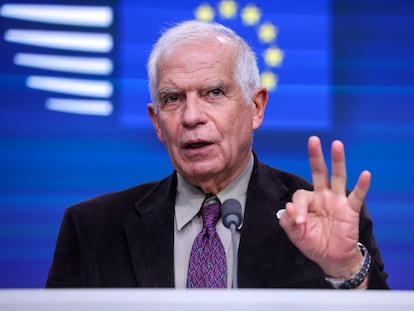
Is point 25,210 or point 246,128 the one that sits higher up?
point 246,128

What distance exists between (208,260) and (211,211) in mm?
175

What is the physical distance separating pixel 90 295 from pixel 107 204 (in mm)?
1315

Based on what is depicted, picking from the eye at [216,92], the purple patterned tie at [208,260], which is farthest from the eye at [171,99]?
the purple patterned tie at [208,260]

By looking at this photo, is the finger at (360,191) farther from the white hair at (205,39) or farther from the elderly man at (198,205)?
the white hair at (205,39)

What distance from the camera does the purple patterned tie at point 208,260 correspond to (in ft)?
5.84

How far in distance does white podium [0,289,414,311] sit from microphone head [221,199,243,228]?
22.7 inches

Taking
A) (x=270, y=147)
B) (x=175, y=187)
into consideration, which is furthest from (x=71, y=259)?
(x=270, y=147)

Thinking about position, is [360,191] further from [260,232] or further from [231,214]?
[260,232]

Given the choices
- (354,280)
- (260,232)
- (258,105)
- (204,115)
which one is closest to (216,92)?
(204,115)

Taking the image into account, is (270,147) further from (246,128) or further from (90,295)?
(90,295)

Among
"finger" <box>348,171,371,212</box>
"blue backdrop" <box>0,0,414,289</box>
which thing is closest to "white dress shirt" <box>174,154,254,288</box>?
"finger" <box>348,171,371,212</box>

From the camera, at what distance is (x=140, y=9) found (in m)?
2.76

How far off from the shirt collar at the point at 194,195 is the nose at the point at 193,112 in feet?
0.77

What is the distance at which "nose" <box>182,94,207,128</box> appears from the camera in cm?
191
